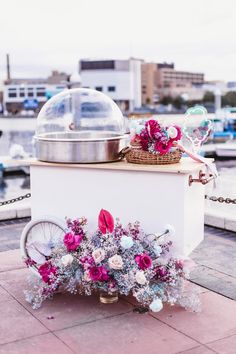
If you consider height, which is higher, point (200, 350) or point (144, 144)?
point (144, 144)

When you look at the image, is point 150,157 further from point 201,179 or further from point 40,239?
point 40,239

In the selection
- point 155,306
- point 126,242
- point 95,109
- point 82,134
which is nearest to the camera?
point 155,306

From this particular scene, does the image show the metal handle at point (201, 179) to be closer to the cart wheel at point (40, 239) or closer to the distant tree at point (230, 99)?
the cart wheel at point (40, 239)

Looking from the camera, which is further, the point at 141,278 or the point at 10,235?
the point at 10,235

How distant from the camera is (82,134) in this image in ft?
19.2

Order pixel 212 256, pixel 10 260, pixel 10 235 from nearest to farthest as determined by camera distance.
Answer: pixel 10 260 → pixel 212 256 → pixel 10 235

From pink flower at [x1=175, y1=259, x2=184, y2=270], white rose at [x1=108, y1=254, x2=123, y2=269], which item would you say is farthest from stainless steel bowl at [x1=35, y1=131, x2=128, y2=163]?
pink flower at [x1=175, y1=259, x2=184, y2=270]

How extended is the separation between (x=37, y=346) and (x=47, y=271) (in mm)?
849

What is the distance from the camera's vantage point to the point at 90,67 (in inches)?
5930

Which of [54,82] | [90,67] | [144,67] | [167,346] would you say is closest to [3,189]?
[167,346]

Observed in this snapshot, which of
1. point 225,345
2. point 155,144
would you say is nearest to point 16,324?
point 225,345

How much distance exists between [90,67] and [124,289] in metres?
150

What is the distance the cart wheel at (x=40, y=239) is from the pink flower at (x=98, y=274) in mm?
588

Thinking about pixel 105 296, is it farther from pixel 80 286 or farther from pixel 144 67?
pixel 144 67
